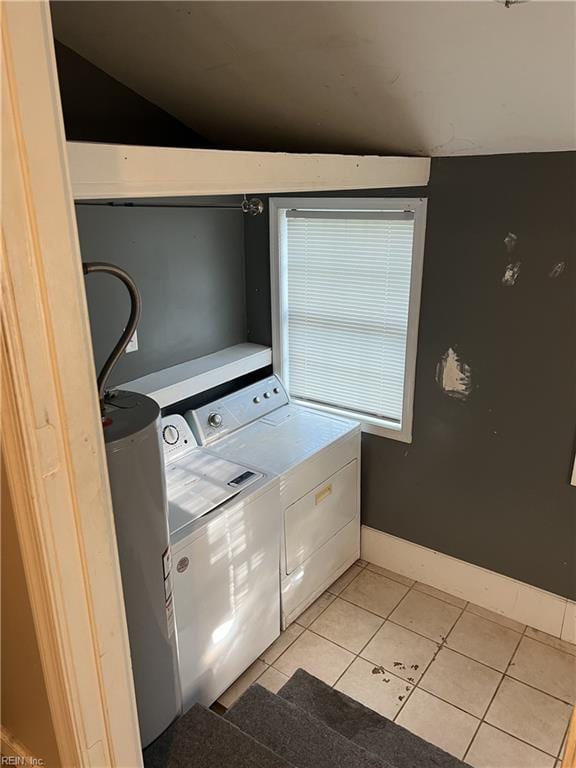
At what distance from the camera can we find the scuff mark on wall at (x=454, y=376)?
8.58 ft

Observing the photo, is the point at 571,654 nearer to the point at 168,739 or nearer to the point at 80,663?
the point at 168,739

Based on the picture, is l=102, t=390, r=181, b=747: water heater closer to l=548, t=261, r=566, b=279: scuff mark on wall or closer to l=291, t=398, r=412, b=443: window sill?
l=291, t=398, r=412, b=443: window sill

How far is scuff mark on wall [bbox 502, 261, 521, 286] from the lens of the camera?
7.79 feet

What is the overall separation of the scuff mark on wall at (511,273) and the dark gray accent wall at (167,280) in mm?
1365

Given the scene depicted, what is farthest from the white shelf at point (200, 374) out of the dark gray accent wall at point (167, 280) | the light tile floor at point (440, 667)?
the light tile floor at point (440, 667)

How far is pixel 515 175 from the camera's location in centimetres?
230

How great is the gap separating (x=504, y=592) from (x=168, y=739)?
5.64ft

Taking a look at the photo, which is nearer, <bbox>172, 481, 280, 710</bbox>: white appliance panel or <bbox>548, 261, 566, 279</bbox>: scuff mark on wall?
<bbox>172, 481, 280, 710</bbox>: white appliance panel

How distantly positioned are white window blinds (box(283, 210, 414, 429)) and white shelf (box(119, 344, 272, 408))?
0.23m

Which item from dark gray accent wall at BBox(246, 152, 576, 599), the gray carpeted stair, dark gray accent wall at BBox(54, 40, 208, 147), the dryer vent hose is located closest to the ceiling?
dark gray accent wall at BBox(54, 40, 208, 147)

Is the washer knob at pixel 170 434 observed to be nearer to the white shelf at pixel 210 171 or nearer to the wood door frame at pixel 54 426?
the white shelf at pixel 210 171

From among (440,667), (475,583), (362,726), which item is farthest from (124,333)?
(475,583)

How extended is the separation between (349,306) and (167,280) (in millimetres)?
908

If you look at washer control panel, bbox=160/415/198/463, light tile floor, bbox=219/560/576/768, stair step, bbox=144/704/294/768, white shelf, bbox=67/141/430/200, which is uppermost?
white shelf, bbox=67/141/430/200
